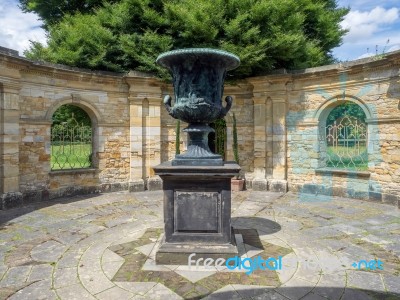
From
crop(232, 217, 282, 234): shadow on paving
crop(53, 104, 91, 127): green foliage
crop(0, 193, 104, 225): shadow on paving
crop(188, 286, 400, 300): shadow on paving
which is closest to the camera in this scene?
crop(188, 286, 400, 300): shadow on paving

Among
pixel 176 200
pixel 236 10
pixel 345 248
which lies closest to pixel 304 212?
pixel 345 248

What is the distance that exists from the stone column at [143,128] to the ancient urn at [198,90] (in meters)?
4.78

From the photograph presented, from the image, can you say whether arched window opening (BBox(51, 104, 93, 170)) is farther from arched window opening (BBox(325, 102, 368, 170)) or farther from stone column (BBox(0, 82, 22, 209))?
arched window opening (BBox(325, 102, 368, 170))

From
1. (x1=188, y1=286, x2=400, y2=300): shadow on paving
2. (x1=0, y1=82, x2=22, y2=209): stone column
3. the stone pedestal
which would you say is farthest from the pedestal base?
(x1=0, y1=82, x2=22, y2=209): stone column

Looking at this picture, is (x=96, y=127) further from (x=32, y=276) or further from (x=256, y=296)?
(x=256, y=296)

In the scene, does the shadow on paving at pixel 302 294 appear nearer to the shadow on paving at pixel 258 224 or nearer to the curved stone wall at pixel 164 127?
the shadow on paving at pixel 258 224

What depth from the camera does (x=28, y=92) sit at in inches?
264

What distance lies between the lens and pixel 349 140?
7277mm

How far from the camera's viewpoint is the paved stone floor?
9.20 feet

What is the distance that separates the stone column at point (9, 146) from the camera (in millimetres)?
6090

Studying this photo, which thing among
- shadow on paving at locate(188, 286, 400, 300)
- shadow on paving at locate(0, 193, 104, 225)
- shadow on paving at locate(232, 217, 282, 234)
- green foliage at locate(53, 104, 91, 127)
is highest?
green foliage at locate(53, 104, 91, 127)

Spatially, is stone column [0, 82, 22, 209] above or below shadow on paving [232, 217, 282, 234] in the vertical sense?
above

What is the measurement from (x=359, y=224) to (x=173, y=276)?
3.83m

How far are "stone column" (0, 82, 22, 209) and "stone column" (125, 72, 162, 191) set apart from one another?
2923 millimetres
